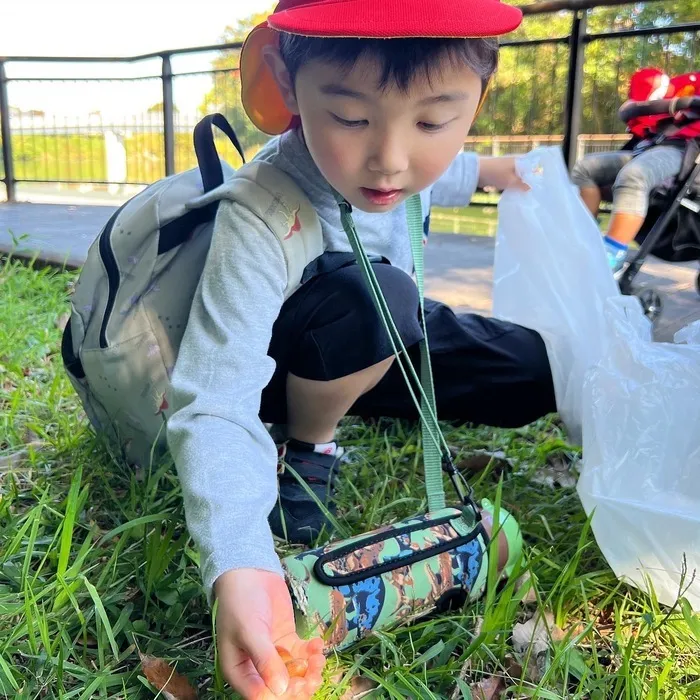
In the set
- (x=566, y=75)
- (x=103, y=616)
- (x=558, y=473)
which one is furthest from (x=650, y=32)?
(x=103, y=616)

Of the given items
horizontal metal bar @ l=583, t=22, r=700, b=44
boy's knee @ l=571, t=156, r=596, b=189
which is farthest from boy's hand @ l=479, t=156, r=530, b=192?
horizontal metal bar @ l=583, t=22, r=700, b=44

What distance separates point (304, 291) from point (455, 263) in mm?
2461

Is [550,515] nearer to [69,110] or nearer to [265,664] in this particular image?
[265,664]

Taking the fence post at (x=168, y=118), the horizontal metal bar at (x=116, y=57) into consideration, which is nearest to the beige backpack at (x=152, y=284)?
the horizontal metal bar at (x=116, y=57)

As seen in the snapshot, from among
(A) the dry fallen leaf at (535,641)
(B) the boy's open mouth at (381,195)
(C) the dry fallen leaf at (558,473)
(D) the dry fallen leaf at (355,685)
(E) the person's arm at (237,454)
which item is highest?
(B) the boy's open mouth at (381,195)

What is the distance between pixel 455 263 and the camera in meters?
3.54

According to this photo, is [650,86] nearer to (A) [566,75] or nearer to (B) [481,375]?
(A) [566,75]

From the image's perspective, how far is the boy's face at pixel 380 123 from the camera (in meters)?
0.85

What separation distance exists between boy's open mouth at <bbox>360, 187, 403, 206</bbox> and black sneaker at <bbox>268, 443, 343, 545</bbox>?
43 cm

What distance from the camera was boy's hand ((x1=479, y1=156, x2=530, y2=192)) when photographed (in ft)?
4.99

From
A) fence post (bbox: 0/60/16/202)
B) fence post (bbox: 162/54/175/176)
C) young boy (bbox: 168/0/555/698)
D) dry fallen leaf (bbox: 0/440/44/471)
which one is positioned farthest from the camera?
fence post (bbox: 0/60/16/202)

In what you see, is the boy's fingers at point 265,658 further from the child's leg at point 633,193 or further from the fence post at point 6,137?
the fence post at point 6,137

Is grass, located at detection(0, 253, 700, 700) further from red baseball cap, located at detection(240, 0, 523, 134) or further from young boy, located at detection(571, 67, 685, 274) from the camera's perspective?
young boy, located at detection(571, 67, 685, 274)

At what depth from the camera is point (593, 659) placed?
0.84 meters
